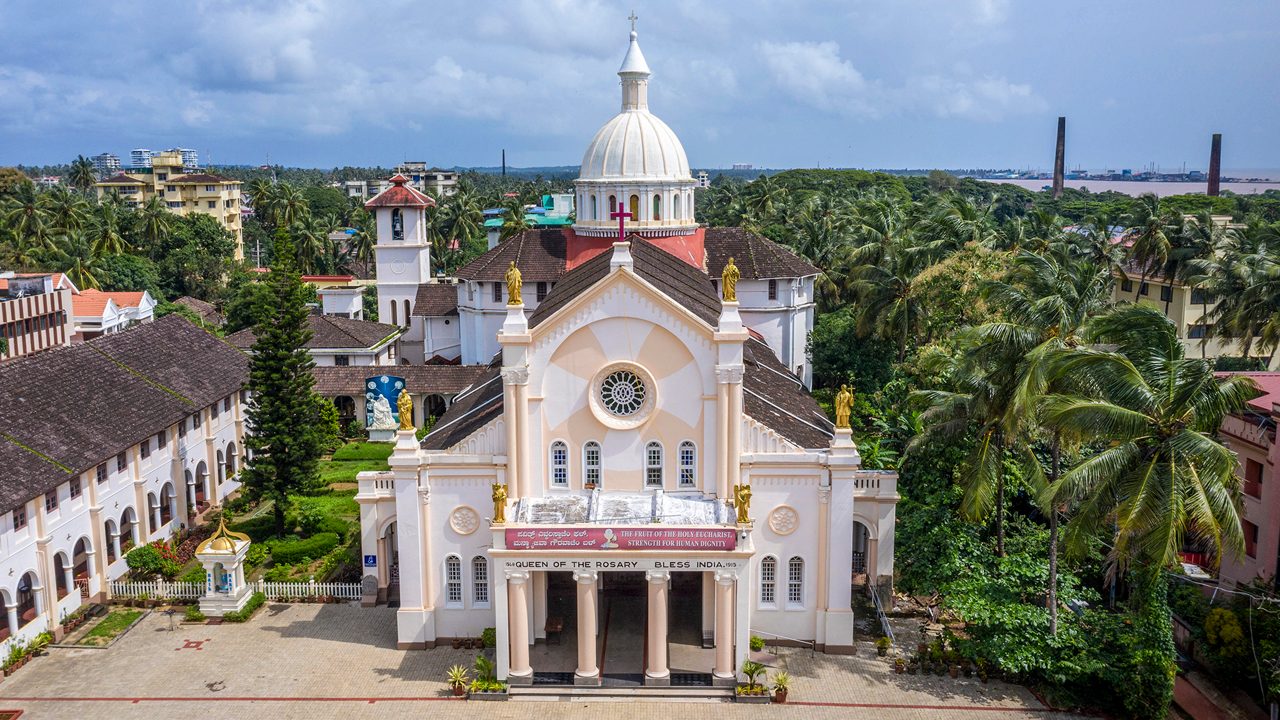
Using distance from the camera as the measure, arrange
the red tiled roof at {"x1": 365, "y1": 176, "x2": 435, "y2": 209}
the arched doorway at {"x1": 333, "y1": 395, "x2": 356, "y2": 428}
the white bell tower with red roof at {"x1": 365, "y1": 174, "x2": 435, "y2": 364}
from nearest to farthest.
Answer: the arched doorway at {"x1": 333, "y1": 395, "x2": 356, "y2": 428}
the red tiled roof at {"x1": 365, "y1": 176, "x2": 435, "y2": 209}
the white bell tower with red roof at {"x1": 365, "y1": 174, "x2": 435, "y2": 364}

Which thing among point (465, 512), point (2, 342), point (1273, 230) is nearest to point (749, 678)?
point (465, 512)

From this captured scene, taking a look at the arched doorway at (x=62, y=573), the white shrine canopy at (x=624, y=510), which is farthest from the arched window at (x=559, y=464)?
the arched doorway at (x=62, y=573)

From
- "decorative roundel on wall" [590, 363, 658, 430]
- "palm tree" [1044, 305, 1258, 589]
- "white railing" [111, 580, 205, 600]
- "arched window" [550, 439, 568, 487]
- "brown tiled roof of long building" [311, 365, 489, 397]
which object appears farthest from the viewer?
"brown tiled roof of long building" [311, 365, 489, 397]

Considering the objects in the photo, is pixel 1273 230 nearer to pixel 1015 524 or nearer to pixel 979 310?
pixel 979 310

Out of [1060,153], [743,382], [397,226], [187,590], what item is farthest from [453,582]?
[1060,153]

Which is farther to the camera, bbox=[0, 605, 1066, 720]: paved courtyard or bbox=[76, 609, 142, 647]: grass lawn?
bbox=[76, 609, 142, 647]: grass lawn

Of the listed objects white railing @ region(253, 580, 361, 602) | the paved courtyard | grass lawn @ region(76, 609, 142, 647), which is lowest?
the paved courtyard

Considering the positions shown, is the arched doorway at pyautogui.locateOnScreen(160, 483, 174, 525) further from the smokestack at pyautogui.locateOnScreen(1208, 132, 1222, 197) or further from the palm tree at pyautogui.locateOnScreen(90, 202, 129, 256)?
the smokestack at pyautogui.locateOnScreen(1208, 132, 1222, 197)

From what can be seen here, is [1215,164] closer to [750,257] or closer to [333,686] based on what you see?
[750,257]

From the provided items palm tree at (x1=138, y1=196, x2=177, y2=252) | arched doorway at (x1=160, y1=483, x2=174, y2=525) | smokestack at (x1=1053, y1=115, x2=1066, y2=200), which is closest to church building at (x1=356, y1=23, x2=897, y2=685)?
arched doorway at (x1=160, y1=483, x2=174, y2=525)
